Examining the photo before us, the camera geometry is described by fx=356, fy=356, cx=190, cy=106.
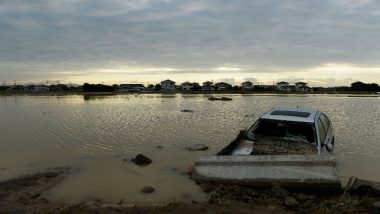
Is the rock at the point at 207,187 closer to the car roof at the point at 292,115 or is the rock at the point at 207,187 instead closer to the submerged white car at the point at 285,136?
the submerged white car at the point at 285,136

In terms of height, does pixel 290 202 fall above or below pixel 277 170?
below

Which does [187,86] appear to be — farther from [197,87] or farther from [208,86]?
[208,86]

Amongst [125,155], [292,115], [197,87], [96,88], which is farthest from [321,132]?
[197,87]

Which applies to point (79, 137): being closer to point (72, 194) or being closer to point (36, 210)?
→ point (72, 194)

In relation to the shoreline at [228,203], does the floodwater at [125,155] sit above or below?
below

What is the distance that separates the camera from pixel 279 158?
8.59m

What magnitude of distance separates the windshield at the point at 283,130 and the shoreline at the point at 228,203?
283 centimetres

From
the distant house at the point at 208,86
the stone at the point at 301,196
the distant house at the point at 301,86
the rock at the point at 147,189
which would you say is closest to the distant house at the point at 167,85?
the distant house at the point at 208,86

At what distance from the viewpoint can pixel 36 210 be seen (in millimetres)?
7023

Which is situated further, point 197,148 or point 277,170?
point 197,148

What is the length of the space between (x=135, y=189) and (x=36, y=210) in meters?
2.56

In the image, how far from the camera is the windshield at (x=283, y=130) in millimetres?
10672

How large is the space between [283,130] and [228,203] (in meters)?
4.36

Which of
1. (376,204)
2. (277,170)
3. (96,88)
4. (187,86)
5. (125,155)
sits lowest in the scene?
(125,155)
